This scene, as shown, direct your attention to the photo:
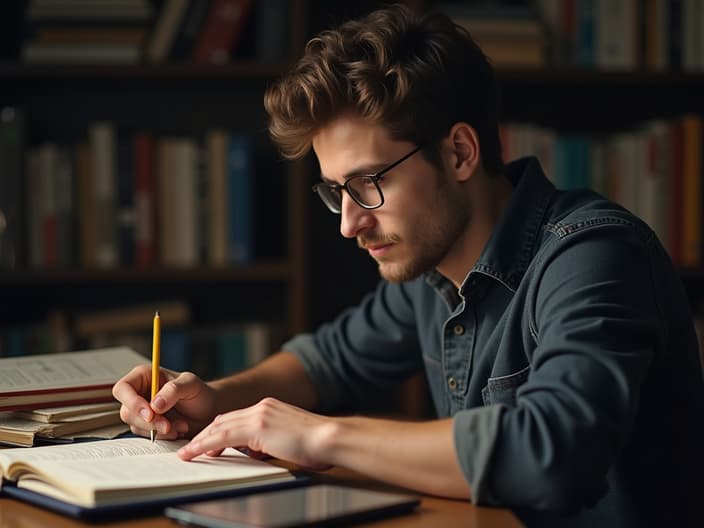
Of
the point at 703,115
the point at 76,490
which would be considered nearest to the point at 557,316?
the point at 76,490

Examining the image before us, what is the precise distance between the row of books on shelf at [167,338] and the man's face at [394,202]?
1.06 metres

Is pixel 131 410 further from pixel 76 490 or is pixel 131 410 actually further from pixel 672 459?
pixel 672 459

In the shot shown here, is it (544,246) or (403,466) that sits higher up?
(544,246)

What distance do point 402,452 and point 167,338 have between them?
1.52 meters

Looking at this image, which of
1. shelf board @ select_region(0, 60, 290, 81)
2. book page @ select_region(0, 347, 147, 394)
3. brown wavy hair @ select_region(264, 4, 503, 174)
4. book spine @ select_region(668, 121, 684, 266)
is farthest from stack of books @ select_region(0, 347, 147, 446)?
book spine @ select_region(668, 121, 684, 266)

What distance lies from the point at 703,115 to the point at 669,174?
1.15 feet

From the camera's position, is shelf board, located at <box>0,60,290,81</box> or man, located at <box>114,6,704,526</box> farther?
shelf board, located at <box>0,60,290,81</box>

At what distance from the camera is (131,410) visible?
3.92 feet

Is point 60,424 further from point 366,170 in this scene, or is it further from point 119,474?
point 366,170

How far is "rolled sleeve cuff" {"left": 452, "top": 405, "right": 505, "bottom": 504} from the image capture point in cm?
90

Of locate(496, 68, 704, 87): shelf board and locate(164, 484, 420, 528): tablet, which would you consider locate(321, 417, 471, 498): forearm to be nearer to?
locate(164, 484, 420, 528): tablet

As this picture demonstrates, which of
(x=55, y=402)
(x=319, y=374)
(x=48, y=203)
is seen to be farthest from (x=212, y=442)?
(x=48, y=203)

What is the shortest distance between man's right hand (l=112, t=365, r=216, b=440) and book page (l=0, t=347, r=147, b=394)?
0.07 m

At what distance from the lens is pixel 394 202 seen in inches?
53.5
